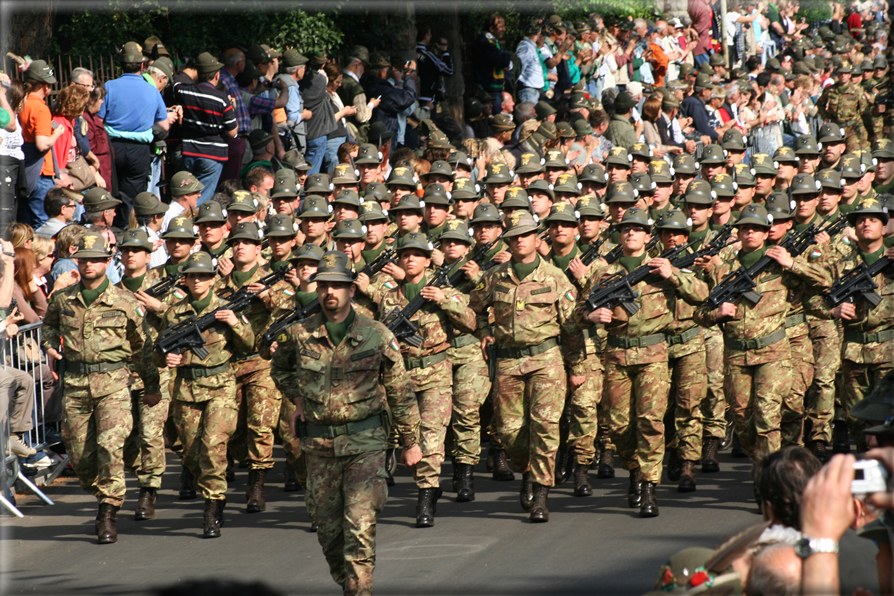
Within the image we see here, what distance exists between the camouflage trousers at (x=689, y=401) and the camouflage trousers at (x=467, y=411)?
174 cm

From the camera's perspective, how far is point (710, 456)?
1141 cm

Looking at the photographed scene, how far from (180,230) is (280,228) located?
933mm

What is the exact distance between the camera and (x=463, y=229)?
11148mm

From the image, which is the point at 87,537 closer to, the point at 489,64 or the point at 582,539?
the point at 582,539

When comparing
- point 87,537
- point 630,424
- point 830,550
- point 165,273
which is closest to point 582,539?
point 630,424

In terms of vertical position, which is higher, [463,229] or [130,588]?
[463,229]

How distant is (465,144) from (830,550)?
13920 mm

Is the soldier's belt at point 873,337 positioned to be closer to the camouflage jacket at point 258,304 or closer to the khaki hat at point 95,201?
the camouflage jacket at point 258,304

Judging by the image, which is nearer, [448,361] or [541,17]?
[448,361]

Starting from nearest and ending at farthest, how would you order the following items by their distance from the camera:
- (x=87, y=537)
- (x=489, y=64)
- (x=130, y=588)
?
(x=130, y=588) → (x=87, y=537) → (x=489, y=64)

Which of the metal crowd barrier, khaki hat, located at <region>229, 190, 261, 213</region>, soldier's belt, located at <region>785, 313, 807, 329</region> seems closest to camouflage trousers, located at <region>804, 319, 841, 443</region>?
soldier's belt, located at <region>785, 313, 807, 329</region>

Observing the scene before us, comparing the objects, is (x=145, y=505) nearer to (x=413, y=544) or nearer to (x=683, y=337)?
(x=413, y=544)

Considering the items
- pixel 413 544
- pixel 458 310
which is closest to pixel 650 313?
pixel 458 310

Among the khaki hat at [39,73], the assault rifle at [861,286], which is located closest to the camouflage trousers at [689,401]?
the assault rifle at [861,286]
